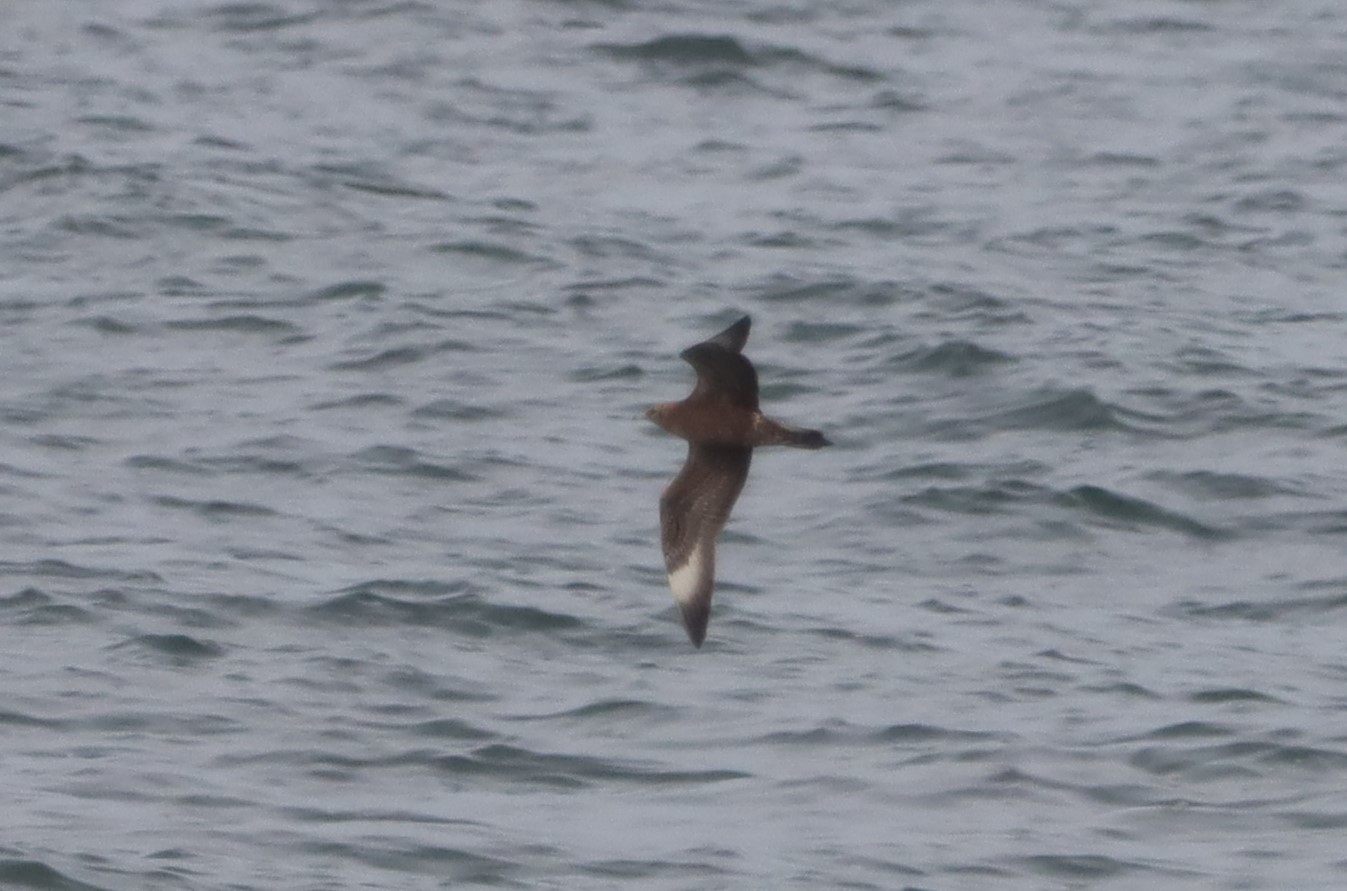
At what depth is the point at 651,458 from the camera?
13477 millimetres

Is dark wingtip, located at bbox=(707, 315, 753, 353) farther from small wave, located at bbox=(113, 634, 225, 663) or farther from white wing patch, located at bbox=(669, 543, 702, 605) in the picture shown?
small wave, located at bbox=(113, 634, 225, 663)

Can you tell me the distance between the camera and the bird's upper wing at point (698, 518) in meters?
8.81

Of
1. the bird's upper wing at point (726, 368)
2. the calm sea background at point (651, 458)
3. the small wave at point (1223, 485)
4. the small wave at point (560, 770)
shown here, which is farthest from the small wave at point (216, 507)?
the bird's upper wing at point (726, 368)

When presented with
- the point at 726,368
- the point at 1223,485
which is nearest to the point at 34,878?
the point at 726,368

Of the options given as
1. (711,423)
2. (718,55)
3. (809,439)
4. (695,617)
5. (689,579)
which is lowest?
(718,55)

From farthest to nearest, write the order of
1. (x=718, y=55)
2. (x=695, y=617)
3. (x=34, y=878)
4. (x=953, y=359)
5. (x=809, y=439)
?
(x=718, y=55), (x=953, y=359), (x=34, y=878), (x=695, y=617), (x=809, y=439)

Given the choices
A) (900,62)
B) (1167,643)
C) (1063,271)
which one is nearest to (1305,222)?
(1063,271)

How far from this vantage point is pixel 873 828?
1014 cm

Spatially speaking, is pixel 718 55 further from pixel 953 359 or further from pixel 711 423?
pixel 711 423

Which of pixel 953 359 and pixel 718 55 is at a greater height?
pixel 718 55

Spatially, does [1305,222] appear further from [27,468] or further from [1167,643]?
[27,468]

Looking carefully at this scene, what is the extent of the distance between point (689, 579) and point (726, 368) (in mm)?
729

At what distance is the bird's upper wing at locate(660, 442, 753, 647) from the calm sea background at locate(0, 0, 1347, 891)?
4.16ft

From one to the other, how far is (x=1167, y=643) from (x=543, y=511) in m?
2.78
